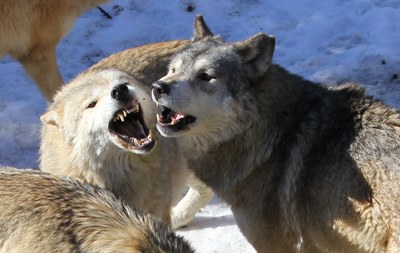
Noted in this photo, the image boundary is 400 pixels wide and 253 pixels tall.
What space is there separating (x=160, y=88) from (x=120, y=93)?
0.32 metres

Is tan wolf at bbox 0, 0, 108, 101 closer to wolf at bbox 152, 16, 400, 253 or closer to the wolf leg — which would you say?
the wolf leg

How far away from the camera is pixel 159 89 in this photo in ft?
15.5

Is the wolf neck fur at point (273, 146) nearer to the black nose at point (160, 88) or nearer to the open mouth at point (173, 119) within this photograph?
the open mouth at point (173, 119)

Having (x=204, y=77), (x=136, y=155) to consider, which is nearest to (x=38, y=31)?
(x=136, y=155)

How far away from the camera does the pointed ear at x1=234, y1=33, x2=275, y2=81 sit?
16.2 ft

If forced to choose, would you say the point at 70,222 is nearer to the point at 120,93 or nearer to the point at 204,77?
the point at 120,93

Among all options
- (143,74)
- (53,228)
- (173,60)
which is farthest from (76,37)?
(53,228)

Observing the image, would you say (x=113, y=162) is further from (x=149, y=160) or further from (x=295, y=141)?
(x=295, y=141)

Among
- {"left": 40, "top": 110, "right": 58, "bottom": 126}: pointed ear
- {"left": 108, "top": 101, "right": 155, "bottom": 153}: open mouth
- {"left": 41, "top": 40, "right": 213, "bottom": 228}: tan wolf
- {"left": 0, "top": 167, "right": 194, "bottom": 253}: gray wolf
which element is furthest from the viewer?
{"left": 40, "top": 110, "right": 58, "bottom": 126}: pointed ear

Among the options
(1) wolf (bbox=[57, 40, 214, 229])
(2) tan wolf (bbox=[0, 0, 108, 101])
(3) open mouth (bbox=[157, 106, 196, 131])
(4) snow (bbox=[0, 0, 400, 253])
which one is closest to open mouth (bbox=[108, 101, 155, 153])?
(3) open mouth (bbox=[157, 106, 196, 131])

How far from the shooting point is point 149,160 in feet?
17.3

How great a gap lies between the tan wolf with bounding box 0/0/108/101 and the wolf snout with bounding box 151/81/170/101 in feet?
9.60

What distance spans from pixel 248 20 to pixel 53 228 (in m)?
5.68

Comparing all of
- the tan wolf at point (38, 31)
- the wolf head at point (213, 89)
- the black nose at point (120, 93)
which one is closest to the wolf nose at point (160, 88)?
the wolf head at point (213, 89)
